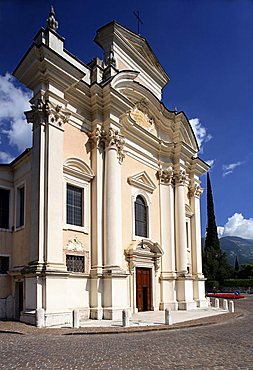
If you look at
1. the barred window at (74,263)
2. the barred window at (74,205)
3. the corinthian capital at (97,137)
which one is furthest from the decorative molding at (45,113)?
the barred window at (74,263)

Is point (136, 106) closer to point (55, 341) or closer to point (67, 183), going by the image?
point (67, 183)

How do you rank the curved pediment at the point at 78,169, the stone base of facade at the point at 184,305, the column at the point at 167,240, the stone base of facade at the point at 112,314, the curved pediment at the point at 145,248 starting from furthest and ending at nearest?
the stone base of facade at the point at 184,305, the column at the point at 167,240, the curved pediment at the point at 145,248, the curved pediment at the point at 78,169, the stone base of facade at the point at 112,314

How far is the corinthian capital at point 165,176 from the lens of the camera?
24797 mm

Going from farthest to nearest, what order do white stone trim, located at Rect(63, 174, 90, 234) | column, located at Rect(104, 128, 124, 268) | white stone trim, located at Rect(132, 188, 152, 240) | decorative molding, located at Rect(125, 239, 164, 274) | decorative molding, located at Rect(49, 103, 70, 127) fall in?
white stone trim, located at Rect(132, 188, 152, 240), decorative molding, located at Rect(125, 239, 164, 274), column, located at Rect(104, 128, 124, 268), white stone trim, located at Rect(63, 174, 90, 234), decorative molding, located at Rect(49, 103, 70, 127)

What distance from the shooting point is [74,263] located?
17.5 metres

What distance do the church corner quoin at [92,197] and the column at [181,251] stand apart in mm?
66

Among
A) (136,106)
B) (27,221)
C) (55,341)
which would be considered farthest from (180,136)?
(55,341)

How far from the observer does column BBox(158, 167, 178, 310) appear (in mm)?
23094

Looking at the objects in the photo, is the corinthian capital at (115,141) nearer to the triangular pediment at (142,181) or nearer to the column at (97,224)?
the column at (97,224)

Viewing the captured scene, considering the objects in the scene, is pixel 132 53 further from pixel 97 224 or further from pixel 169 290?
pixel 169 290

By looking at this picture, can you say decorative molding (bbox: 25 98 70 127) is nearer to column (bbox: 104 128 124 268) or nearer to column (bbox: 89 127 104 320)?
column (bbox: 89 127 104 320)

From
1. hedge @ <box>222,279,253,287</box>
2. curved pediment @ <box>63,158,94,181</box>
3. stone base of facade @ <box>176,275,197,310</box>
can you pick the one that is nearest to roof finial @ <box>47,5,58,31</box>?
curved pediment @ <box>63,158,94,181</box>

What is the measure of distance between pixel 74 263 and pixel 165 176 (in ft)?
32.5

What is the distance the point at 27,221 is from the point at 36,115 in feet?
15.7
